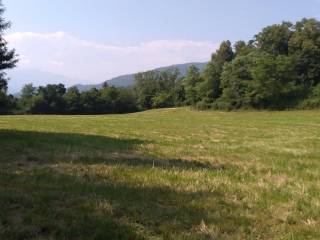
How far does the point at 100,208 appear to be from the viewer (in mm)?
6738

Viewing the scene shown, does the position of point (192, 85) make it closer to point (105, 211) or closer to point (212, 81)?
point (212, 81)

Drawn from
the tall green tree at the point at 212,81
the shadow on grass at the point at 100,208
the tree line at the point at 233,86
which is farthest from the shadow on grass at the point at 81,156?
the tall green tree at the point at 212,81

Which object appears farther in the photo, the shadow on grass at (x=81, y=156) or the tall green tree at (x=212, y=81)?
the tall green tree at (x=212, y=81)

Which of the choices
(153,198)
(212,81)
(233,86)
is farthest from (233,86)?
(153,198)

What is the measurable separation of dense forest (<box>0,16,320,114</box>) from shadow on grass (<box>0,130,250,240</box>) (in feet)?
184

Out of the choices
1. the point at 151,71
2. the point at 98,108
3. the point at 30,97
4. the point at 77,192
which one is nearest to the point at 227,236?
the point at 77,192

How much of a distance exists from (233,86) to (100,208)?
84.2 m

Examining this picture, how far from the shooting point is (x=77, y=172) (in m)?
9.90

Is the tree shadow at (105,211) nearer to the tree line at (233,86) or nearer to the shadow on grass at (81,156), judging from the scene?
the shadow on grass at (81,156)

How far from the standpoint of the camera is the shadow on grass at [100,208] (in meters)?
5.82

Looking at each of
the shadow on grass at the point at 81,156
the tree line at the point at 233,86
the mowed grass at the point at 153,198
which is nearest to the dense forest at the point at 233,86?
the tree line at the point at 233,86

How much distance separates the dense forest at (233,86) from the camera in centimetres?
8231

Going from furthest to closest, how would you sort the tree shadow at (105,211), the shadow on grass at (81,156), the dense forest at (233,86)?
the dense forest at (233,86) → the shadow on grass at (81,156) → the tree shadow at (105,211)

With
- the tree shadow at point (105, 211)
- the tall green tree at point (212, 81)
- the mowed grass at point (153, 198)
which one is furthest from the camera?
the tall green tree at point (212, 81)
